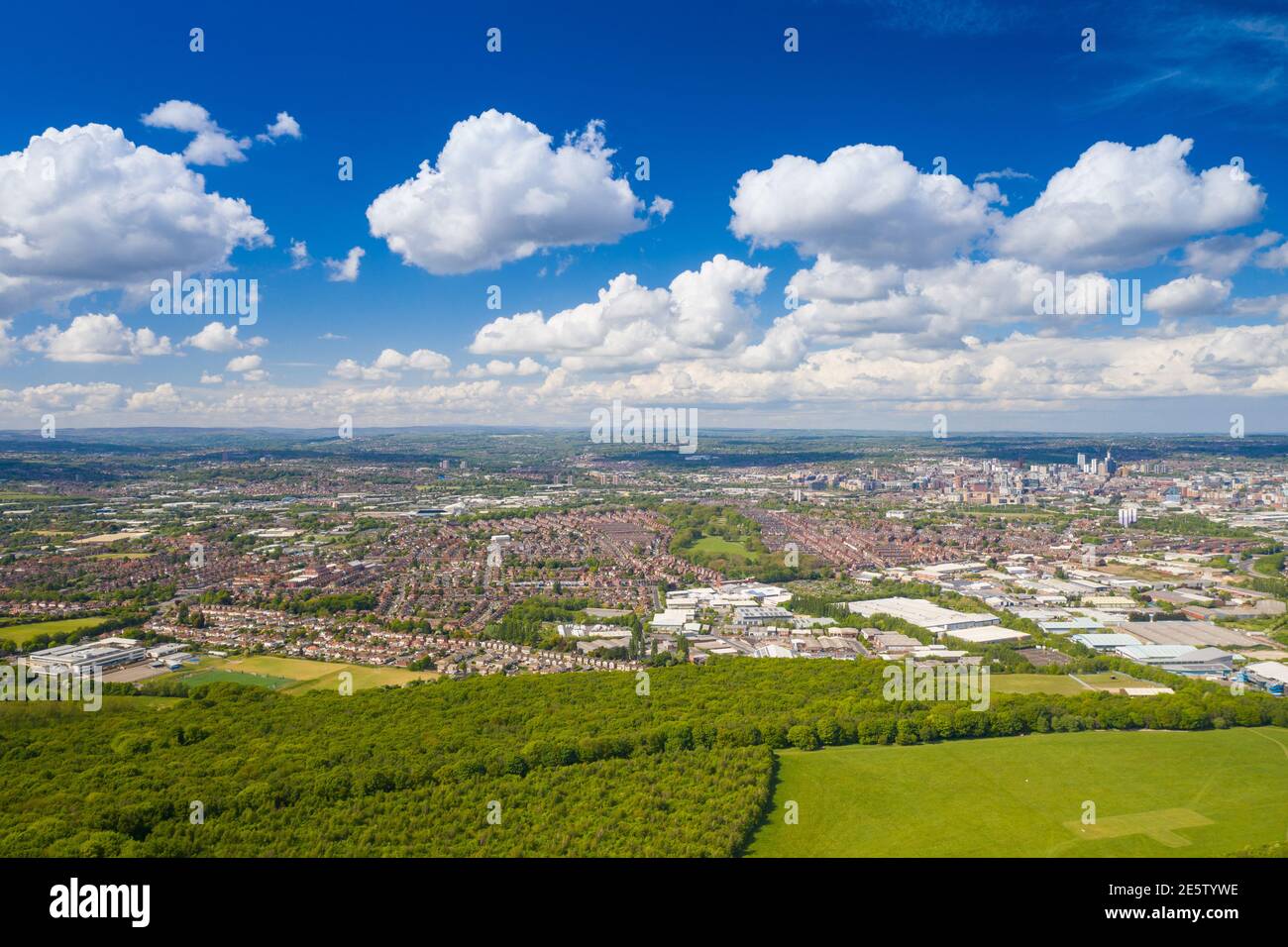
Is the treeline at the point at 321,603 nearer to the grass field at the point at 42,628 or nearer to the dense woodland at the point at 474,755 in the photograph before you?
the grass field at the point at 42,628

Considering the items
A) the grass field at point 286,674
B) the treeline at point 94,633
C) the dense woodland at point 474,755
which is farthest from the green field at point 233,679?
the treeline at point 94,633

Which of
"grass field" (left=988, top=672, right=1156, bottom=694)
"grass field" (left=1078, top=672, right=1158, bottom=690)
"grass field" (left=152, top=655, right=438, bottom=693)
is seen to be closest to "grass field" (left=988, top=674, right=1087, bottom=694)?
"grass field" (left=988, top=672, right=1156, bottom=694)

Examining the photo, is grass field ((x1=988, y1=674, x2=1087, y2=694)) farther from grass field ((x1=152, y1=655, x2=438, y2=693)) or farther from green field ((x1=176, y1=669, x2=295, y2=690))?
green field ((x1=176, y1=669, x2=295, y2=690))

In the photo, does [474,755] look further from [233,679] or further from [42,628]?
[42,628]

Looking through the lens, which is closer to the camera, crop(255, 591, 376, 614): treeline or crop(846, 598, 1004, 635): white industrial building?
crop(846, 598, 1004, 635): white industrial building

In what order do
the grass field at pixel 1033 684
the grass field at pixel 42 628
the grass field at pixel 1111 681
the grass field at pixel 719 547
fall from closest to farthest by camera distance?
the grass field at pixel 1033 684 → the grass field at pixel 1111 681 → the grass field at pixel 42 628 → the grass field at pixel 719 547

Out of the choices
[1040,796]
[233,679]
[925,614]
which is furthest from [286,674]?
[925,614]
